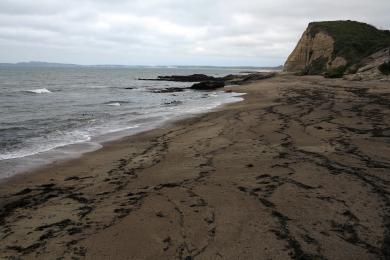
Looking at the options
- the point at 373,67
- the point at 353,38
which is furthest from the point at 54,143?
the point at 353,38

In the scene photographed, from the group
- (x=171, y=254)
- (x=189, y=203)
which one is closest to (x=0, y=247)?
(x=171, y=254)

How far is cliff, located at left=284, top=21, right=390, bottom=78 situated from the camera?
3622 centimetres

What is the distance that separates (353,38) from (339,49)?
2201 mm

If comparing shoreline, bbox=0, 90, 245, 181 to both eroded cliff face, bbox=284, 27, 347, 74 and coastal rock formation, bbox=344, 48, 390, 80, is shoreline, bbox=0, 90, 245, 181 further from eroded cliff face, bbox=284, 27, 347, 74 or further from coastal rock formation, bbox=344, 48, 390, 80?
eroded cliff face, bbox=284, 27, 347, 74

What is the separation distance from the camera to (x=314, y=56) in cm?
4891

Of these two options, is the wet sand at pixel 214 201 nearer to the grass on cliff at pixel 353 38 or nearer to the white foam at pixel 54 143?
the white foam at pixel 54 143

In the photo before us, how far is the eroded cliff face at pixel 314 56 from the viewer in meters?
44.3

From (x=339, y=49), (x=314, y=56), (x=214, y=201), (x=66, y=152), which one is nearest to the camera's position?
(x=214, y=201)

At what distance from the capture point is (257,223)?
5227 mm

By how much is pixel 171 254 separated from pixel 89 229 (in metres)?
1.44

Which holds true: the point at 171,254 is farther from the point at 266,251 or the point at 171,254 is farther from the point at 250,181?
the point at 250,181

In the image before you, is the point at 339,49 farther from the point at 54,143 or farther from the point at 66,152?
the point at 66,152

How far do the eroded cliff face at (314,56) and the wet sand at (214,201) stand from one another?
34.2 metres

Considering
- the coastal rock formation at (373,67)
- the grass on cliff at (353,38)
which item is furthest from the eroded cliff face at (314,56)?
the coastal rock formation at (373,67)
